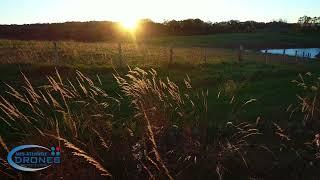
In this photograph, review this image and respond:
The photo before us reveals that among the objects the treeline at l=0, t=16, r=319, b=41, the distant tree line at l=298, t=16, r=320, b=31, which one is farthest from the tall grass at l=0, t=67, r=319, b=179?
the distant tree line at l=298, t=16, r=320, b=31

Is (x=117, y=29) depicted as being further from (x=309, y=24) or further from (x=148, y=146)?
(x=148, y=146)

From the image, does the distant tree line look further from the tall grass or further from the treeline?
the tall grass

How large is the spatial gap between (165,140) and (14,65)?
15066 mm

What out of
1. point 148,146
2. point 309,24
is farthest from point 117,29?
point 148,146

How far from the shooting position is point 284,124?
8.91m

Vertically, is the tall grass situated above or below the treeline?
above

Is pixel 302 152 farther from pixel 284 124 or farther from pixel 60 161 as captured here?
pixel 60 161

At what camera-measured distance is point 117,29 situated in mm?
79250

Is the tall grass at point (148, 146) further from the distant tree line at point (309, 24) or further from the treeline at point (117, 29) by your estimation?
the distant tree line at point (309, 24)

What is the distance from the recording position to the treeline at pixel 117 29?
70.2m

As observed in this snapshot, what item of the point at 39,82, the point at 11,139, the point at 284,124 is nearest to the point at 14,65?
the point at 39,82

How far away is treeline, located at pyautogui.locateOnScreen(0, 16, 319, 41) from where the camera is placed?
2766 inches

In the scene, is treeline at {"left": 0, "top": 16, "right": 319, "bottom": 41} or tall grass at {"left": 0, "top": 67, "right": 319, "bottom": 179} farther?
treeline at {"left": 0, "top": 16, "right": 319, "bottom": 41}

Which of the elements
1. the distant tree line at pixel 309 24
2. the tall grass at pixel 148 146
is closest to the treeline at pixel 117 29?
the distant tree line at pixel 309 24
